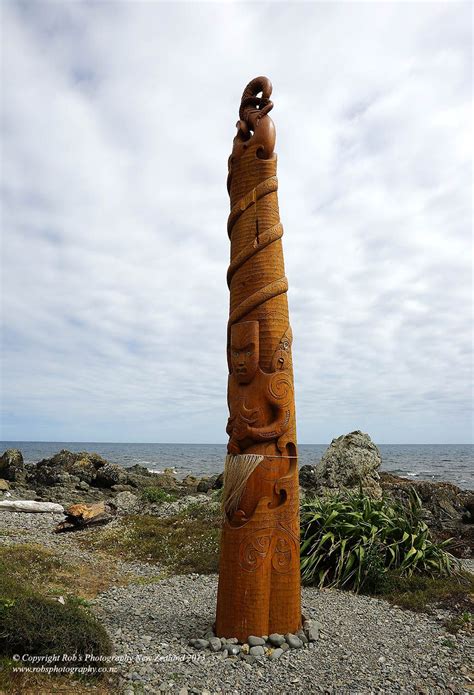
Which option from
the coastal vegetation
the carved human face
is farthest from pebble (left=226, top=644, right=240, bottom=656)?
the carved human face

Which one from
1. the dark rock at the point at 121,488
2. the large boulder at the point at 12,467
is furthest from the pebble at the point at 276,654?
the large boulder at the point at 12,467

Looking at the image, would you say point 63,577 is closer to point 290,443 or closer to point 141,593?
point 141,593

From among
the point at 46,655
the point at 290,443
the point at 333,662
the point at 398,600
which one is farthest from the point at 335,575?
the point at 46,655

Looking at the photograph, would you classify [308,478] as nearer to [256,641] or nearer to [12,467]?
[256,641]

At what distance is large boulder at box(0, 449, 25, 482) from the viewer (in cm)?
2344

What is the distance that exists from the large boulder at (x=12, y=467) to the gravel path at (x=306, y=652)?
18000mm

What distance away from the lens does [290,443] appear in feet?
19.3

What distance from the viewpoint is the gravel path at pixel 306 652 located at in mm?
4773

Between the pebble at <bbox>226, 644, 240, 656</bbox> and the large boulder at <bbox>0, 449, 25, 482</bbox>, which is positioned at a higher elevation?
the large boulder at <bbox>0, 449, 25, 482</bbox>

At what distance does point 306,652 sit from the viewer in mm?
5395

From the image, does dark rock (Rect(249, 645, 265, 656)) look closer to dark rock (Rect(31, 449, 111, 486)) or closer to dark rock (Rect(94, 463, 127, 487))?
dark rock (Rect(31, 449, 111, 486))

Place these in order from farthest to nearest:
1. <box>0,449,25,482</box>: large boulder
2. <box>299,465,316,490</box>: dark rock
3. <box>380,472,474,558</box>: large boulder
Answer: <box>0,449,25,482</box>: large boulder < <box>299,465,316,490</box>: dark rock < <box>380,472,474,558</box>: large boulder

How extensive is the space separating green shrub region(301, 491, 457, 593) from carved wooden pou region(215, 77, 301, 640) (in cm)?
244

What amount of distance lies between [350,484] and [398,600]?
617 cm
